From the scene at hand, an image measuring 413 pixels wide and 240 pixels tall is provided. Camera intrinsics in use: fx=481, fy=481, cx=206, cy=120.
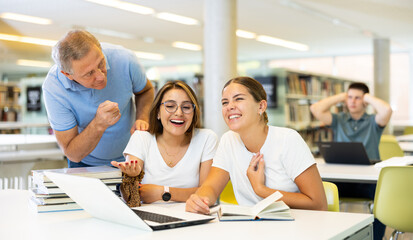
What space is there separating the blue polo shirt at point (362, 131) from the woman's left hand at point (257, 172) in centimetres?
233

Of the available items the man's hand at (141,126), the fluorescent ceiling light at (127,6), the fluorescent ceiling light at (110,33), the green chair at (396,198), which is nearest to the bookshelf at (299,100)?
the fluorescent ceiling light at (127,6)

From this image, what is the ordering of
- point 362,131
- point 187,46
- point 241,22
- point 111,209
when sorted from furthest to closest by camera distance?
point 187,46, point 241,22, point 362,131, point 111,209

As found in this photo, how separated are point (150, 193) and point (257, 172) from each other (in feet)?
1.53

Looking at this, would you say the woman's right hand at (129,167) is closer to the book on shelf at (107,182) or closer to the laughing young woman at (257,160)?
the book on shelf at (107,182)

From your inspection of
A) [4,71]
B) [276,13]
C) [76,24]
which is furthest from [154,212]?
[76,24]

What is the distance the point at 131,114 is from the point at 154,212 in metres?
0.93

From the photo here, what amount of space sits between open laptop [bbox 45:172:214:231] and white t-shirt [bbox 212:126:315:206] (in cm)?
41

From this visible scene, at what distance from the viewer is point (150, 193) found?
6.70 feet

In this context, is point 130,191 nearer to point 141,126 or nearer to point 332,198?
point 141,126

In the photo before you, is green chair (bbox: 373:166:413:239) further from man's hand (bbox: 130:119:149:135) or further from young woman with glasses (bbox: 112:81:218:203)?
man's hand (bbox: 130:119:149:135)

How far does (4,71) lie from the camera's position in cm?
683

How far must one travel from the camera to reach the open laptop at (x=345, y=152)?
3.21 meters

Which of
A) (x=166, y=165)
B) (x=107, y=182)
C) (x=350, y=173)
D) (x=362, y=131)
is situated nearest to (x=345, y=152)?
(x=350, y=173)

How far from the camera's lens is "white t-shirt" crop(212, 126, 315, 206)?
1945 millimetres
